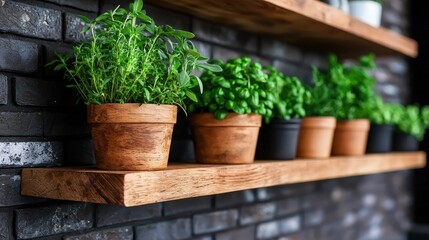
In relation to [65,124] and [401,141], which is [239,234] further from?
[401,141]

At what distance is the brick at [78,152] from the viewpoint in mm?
1080

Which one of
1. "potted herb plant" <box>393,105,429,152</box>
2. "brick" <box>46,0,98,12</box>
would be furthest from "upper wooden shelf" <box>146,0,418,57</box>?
"potted herb plant" <box>393,105,429,152</box>

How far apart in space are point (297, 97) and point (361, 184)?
1.13 m

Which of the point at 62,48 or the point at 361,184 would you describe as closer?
the point at 62,48

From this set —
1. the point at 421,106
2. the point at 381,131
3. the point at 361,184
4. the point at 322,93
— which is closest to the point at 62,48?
the point at 322,93

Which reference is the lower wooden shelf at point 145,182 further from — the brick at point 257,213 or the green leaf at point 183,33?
the brick at point 257,213

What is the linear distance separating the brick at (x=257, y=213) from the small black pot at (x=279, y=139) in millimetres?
299

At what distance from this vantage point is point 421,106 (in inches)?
114

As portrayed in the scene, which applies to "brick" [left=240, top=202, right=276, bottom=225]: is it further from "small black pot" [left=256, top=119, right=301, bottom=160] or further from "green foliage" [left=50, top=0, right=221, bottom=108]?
"green foliage" [left=50, top=0, right=221, bottom=108]

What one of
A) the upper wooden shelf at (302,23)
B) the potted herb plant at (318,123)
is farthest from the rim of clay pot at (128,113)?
the potted herb plant at (318,123)

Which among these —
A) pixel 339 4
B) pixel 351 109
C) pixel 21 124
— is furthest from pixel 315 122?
pixel 21 124

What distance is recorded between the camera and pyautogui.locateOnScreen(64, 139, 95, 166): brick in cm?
108

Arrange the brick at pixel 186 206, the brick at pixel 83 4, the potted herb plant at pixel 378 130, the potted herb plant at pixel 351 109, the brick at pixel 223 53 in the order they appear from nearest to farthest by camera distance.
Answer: the brick at pixel 83 4 → the brick at pixel 186 206 → the brick at pixel 223 53 → the potted herb plant at pixel 351 109 → the potted herb plant at pixel 378 130

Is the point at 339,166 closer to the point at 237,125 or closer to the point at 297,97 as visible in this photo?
the point at 297,97
